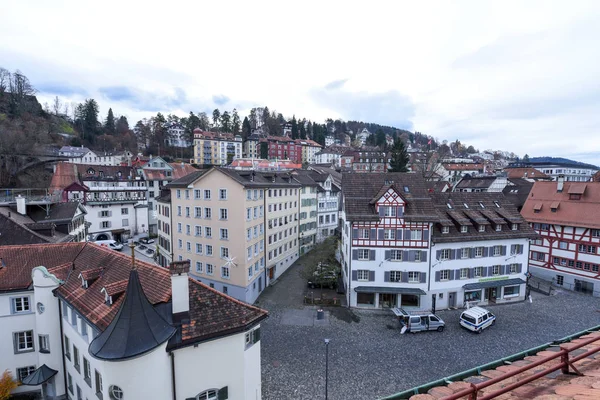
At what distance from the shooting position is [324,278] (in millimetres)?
32938

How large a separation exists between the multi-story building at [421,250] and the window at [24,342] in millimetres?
23229

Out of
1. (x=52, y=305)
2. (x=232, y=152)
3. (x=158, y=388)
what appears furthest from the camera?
(x=232, y=152)

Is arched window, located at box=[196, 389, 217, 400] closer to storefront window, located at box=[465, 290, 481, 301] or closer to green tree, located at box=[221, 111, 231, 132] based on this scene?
storefront window, located at box=[465, 290, 481, 301]

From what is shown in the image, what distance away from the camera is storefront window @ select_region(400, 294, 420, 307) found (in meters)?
28.7

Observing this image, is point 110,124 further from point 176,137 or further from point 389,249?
point 389,249

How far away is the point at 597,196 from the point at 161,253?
5255 cm

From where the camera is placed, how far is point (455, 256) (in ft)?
94.2

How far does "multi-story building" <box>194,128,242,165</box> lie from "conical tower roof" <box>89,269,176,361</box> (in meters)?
89.8

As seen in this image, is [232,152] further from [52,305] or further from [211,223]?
[52,305]

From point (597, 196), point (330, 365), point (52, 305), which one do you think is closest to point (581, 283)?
point (597, 196)

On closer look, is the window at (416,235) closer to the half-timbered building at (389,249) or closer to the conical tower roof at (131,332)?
the half-timbered building at (389,249)

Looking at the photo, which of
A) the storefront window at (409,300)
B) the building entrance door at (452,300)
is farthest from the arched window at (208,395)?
the building entrance door at (452,300)

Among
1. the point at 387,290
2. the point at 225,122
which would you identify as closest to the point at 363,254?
the point at 387,290

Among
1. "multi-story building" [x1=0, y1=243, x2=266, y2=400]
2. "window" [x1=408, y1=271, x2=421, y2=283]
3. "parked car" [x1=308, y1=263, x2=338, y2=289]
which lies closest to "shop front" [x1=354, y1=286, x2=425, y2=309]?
"window" [x1=408, y1=271, x2=421, y2=283]
